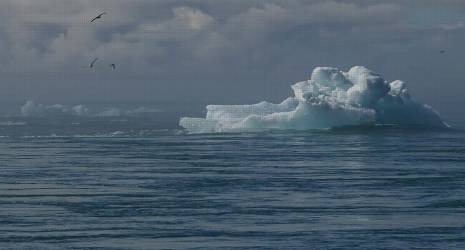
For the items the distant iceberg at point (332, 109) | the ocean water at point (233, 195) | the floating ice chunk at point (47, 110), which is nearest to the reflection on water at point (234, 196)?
the ocean water at point (233, 195)

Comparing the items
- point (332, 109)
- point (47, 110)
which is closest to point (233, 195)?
point (332, 109)

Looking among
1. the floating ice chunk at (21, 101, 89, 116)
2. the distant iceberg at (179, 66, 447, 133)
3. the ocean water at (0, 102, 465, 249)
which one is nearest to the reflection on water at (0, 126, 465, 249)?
the ocean water at (0, 102, 465, 249)

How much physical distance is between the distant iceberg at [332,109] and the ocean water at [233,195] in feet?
22.4

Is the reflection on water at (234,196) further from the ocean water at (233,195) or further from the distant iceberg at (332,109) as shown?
the distant iceberg at (332,109)

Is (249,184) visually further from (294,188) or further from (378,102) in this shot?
(378,102)

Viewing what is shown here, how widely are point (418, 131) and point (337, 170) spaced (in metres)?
31.6

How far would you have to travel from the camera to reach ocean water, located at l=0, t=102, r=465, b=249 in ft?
90.9

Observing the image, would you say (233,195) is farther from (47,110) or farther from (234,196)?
(47,110)

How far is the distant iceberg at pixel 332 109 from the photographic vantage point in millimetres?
71375

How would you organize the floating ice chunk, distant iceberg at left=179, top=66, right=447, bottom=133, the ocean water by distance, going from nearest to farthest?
the ocean water → distant iceberg at left=179, top=66, right=447, bottom=133 → the floating ice chunk

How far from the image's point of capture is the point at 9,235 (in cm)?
2792

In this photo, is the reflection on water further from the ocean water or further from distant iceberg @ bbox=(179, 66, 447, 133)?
distant iceberg @ bbox=(179, 66, 447, 133)

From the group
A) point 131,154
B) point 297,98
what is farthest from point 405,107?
point 131,154

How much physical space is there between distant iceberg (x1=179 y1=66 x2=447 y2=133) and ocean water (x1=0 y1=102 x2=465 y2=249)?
6.81 metres
